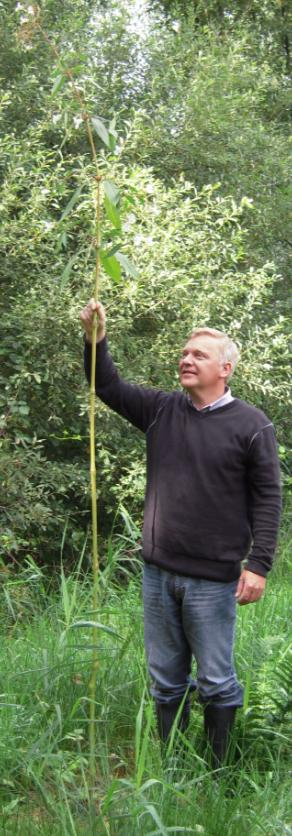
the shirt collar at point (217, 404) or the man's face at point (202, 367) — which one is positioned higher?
the man's face at point (202, 367)

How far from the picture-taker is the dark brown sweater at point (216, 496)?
4008mm

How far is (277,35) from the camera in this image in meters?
14.7

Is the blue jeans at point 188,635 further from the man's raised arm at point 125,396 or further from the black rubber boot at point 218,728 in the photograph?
the man's raised arm at point 125,396

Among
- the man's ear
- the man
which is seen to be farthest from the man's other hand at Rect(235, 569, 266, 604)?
the man's ear

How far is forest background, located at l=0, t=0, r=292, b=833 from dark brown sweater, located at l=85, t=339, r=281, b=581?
194cm

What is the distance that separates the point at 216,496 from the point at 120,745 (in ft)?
3.50

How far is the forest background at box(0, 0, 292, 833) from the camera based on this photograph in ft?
24.5

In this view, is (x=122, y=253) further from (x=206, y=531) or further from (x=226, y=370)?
(x=206, y=531)

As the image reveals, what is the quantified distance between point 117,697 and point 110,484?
3.52 meters

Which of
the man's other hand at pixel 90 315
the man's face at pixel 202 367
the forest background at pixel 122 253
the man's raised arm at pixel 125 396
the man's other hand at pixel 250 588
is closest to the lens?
the man's other hand at pixel 90 315

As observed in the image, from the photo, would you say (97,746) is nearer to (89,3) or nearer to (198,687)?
(198,687)

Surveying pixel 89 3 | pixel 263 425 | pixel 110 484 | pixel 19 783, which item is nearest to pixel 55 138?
pixel 89 3

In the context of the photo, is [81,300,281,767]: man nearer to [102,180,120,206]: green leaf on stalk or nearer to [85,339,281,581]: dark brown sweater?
[85,339,281,581]: dark brown sweater

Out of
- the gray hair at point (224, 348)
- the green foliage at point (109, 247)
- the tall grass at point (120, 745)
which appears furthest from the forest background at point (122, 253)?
the gray hair at point (224, 348)
